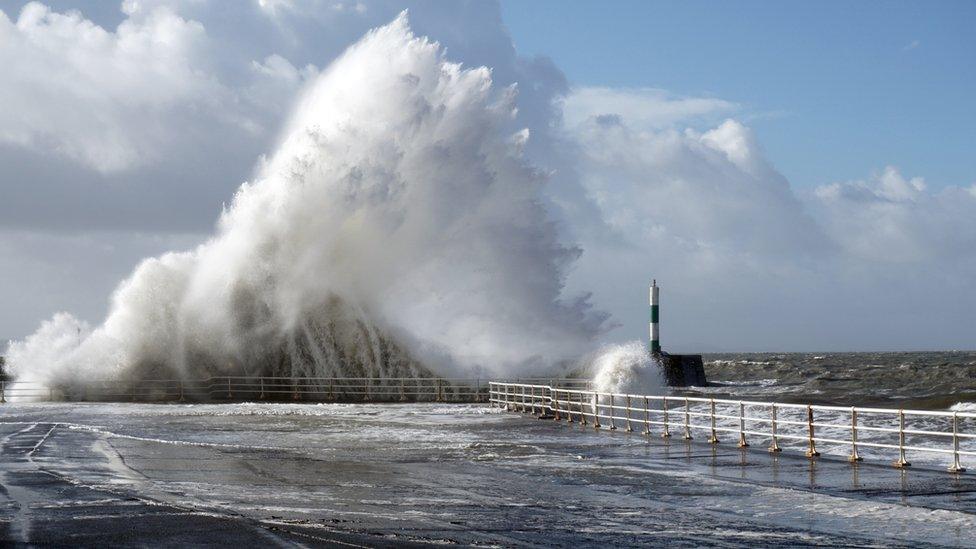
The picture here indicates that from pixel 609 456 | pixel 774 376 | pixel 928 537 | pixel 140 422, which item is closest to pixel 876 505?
pixel 928 537

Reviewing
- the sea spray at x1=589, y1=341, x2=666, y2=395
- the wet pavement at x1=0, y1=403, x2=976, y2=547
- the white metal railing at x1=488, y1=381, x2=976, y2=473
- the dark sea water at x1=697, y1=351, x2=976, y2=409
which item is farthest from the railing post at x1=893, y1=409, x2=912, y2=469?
the dark sea water at x1=697, y1=351, x2=976, y2=409

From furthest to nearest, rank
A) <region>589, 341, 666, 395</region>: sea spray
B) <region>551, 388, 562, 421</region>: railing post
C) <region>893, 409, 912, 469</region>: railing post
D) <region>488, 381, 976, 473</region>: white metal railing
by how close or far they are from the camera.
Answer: <region>589, 341, 666, 395</region>: sea spray, <region>551, 388, 562, 421</region>: railing post, <region>488, 381, 976, 473</region>: white metal railing, <region>893, 409, 912, 469</region>: railing post

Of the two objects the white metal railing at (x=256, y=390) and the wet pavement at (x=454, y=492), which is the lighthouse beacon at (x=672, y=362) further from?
the wet pavement at (x=454, y=492)

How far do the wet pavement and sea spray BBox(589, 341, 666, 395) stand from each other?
17100 mm

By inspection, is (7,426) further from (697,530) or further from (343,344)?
(697,530)

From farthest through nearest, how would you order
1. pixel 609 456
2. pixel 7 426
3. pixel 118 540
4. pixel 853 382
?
pixel 853 382 → pixel 7 426 → pixel 609 456 → pixel 118 540

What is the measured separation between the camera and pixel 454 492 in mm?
15445

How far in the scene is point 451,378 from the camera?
157 ft

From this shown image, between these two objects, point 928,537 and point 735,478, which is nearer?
point 928,537

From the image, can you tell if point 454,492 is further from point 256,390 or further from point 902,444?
point 256,390

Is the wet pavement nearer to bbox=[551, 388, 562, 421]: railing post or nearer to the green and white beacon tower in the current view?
bbox=[551, 388, 562, 421]: railing post

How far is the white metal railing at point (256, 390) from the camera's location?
4638 centimetres

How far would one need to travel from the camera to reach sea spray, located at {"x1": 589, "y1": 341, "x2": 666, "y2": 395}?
4472 cm

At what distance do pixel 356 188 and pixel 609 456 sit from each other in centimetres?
2823
